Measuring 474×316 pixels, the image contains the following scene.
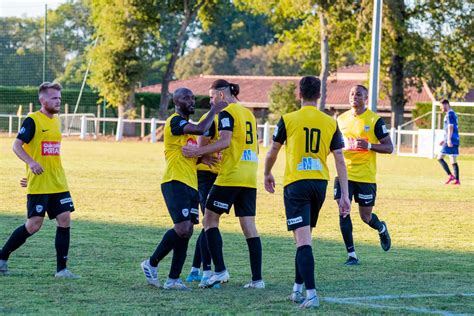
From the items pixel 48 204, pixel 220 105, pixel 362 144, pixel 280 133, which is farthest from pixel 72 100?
pixel 280 133

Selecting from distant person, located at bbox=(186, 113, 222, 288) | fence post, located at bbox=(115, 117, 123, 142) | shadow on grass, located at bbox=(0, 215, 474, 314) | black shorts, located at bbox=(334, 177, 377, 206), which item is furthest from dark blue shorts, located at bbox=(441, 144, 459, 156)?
fence post, located at bbox=(115, 117, 123, 142)

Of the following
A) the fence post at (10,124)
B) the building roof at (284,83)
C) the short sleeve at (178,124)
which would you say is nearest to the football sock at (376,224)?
the short sleeve at (178,124)

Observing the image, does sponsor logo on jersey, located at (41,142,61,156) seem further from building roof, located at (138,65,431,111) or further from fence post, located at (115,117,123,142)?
building roof, located at (138,65,431,111)

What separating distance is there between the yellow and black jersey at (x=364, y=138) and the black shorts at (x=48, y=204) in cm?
374

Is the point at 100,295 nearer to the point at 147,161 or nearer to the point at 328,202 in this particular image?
the point at 328,202

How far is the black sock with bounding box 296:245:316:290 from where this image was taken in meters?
8.57

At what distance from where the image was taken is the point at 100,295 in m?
9.01

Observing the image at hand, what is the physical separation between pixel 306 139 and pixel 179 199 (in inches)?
55.7

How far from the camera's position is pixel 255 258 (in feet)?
32.0

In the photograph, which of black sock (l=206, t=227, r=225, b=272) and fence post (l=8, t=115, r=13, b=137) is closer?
black sock (l=206, t=227, r=225, b=272)

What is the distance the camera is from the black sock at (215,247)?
9.73m

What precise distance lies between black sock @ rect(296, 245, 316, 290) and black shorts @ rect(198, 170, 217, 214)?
1800 millimetres

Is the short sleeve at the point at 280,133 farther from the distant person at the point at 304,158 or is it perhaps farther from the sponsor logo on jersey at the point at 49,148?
the sponsor logo on jersey at the point at 49,148

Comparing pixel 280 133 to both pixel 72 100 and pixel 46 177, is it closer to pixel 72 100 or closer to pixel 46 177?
pixel 46 177
